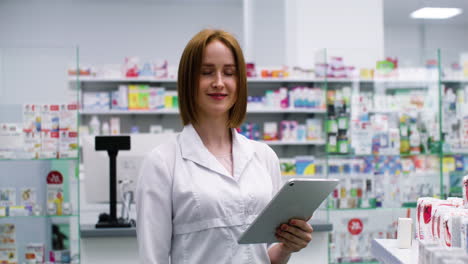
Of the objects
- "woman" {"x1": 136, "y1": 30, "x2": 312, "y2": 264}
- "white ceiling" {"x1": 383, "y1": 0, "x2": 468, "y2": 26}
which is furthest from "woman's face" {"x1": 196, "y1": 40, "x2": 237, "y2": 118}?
"white ceiling" {"x1": 383, "y1": 0, "x2": 468, "y2": 26}

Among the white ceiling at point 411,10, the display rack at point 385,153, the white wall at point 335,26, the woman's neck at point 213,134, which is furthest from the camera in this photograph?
the white ceiling at point 411,10

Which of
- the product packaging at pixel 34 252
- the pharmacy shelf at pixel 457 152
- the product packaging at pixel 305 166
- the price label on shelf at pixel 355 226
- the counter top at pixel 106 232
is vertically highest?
the pharmacy shelf at pixel 457 152

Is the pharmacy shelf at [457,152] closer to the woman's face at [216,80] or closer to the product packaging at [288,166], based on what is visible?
the product packaging at [288,166]

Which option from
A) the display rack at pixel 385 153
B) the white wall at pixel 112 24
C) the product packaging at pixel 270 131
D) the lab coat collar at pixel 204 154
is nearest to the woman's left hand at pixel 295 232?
the lab coat collar at pixel 204 154

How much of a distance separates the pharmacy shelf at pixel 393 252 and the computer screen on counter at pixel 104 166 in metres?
1.67

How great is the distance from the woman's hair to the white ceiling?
7036mm

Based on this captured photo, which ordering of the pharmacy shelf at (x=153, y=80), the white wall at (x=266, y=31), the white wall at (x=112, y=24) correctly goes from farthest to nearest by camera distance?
the white wall at (x=112, y=24) → the white wall at (x=266, y=31) → the pharmacy shelf at (x=153, y=80)

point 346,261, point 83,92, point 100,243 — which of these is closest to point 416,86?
point 346,261

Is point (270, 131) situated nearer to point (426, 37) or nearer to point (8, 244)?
point (8, 244)

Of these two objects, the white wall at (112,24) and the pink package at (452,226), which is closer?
the pink package at (452,226)

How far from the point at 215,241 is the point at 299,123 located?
5223 mm

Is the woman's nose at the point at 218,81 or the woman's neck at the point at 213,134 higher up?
the woman's nose at the point at 218,81

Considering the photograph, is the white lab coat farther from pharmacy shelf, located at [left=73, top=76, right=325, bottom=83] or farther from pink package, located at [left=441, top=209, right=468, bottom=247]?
pharmacy shelf, located at [left=73, top=76, right=325, bottom=83]

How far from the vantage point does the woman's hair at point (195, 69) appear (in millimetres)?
1519
